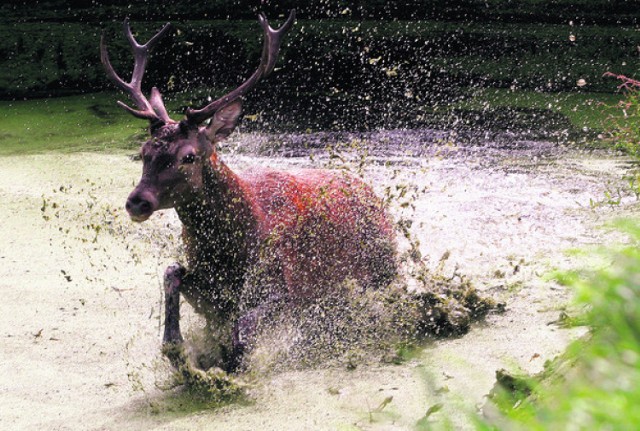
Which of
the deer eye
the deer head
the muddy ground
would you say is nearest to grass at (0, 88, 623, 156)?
the muddy ground

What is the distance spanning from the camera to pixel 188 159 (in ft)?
12.3

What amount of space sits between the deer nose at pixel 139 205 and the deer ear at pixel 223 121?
53cm

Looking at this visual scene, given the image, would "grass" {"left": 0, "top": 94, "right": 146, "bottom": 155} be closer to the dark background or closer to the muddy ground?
the dark background

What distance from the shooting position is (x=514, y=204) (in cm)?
602

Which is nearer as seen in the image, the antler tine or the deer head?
the deer head

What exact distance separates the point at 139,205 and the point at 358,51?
6467 millimetres

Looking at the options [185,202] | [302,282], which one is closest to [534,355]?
[302,282]

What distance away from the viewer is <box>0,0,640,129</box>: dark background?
9430 mm

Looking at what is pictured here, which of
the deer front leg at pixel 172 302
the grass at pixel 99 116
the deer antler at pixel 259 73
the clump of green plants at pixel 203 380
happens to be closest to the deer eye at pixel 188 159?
the deer antler at pixel 259 73

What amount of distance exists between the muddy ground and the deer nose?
2.36ft

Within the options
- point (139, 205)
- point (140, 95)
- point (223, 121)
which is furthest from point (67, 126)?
point (139, 205)

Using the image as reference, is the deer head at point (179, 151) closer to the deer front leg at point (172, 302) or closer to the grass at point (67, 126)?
the deer front leg at point (172, 302)

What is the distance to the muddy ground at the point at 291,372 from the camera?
3266mm

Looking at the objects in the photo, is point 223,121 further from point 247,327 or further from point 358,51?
point 358,51
